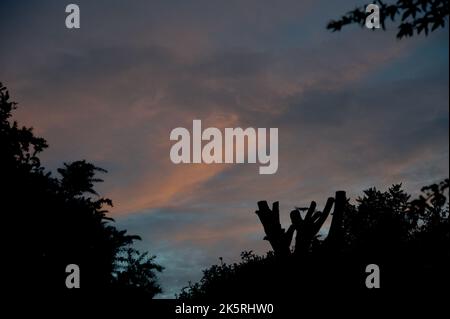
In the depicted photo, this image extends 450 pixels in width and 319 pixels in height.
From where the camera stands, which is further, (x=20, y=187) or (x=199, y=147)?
(x=20, y=187)

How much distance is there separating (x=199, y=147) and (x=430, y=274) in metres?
6.18

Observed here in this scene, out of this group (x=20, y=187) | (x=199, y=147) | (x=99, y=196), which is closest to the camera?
(x=199, y=147)

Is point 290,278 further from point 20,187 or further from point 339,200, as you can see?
point 20,187

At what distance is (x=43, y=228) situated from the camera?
45.1 ft

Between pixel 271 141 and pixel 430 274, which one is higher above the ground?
pixel 271 141

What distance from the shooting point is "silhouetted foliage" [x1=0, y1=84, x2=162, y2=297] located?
504 inches

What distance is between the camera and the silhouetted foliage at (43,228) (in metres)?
12.8

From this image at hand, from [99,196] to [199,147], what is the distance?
7.14m
